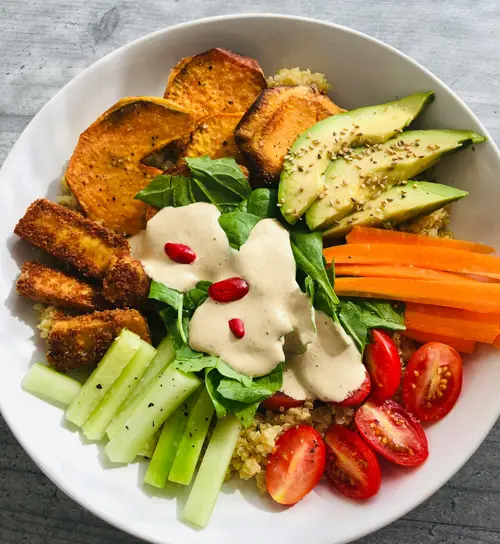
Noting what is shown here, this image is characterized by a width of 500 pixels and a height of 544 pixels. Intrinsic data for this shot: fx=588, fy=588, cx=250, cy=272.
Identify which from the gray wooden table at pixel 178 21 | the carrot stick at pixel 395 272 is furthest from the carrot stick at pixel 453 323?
the gray wooden table at pixel 178 21

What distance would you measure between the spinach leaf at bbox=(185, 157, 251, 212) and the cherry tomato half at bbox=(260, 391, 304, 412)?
0.85 metres

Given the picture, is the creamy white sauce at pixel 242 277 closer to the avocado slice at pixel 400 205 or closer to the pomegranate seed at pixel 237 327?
the pomegranate seed at pixel 237 327

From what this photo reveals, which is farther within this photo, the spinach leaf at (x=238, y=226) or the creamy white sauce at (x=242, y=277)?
the spinach leaf at (x=238, y=226)

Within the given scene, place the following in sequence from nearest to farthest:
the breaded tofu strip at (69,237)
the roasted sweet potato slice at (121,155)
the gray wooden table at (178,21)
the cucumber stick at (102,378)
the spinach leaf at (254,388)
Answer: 1. the spinach leaf at (254,388)
2. the cucumber stick at (102,378)
3. the breaded tofu strip at (69,237)
4. the roasted sweet potato slice at (121,155)
5. the gray wooden table at (178,21)

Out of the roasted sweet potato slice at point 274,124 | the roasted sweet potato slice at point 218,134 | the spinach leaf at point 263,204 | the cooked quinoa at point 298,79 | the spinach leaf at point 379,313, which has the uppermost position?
the cooked quinoa at point 298,79

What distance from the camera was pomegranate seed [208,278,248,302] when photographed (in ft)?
7.75

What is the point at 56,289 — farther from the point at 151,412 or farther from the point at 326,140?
the point at 326,140

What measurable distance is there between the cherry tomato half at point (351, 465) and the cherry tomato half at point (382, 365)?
21 cm

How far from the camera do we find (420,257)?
2.51 meters

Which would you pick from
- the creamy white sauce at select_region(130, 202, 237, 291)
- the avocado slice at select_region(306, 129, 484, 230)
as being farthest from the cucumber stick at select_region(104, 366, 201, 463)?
the avocado slice at select_region(306, 129, 484, 230)

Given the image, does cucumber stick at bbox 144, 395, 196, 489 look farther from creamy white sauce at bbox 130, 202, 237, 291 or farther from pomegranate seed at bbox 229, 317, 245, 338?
creamy white sauce at bbox 130, 202, 237, 291

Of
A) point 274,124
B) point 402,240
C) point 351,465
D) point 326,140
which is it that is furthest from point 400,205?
point 351,465

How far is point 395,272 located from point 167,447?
118 cm

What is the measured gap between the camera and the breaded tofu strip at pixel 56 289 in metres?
2.44
